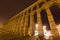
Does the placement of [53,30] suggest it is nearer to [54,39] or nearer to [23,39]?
[54,39]

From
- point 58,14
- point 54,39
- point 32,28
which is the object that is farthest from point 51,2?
point 58,14

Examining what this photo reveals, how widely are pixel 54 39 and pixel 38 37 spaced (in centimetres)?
21

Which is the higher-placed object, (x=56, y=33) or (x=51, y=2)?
(x=51, y=2)

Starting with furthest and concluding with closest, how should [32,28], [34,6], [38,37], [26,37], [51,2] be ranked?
[34,6]
[32,28]
[51,2]
[26,37]
[38,37]

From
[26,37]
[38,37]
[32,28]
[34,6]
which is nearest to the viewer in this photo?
[38,37]

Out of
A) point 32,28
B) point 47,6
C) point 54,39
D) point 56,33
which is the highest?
point 47,6

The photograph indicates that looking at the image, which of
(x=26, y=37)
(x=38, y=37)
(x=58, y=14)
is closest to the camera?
(x=38, y=37)

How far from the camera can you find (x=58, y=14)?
439 centimetres

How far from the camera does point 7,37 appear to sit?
1.60 meters

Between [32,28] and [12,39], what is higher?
[32,28]

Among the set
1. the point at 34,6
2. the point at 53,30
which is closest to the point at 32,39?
the point at 53,30

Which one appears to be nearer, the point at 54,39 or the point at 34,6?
the point at 54,39

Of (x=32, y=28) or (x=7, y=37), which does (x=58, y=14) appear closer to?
(x=32, y=28)

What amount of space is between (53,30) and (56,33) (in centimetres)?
10
